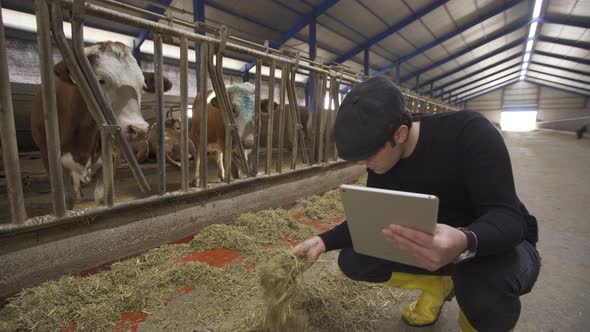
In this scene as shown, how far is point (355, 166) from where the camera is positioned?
19.3 feet

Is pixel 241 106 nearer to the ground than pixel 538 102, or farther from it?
nearer to the ground

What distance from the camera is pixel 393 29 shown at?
1294 centimetres

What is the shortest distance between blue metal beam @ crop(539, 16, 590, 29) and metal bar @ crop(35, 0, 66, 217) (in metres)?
20.1

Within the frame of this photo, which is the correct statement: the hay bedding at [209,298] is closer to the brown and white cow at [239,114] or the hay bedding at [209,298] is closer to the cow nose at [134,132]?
the cow nose at [134,132]

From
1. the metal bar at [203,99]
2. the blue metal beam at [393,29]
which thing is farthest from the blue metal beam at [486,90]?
the metal bar at [203,99]

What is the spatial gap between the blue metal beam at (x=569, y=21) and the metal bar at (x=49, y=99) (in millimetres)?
20129

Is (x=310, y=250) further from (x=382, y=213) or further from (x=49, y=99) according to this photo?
(x=49, y=99)

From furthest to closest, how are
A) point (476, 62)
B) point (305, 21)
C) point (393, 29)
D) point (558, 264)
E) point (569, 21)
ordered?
point (476, 62) → point (569, 21) → point (393, 29) → point (305, 21) → point (558, 264)

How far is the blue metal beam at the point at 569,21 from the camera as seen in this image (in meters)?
13.8

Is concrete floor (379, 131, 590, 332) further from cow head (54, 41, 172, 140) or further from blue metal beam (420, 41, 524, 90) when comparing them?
blue metal beam (420, 41, 524, 90)

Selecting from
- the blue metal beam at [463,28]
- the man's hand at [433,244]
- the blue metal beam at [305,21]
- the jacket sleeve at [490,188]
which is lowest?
the man's hand at [433,244]

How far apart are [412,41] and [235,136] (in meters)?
15.1

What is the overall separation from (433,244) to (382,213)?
187 mm

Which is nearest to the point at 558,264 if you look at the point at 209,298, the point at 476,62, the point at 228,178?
the point at 209,298
